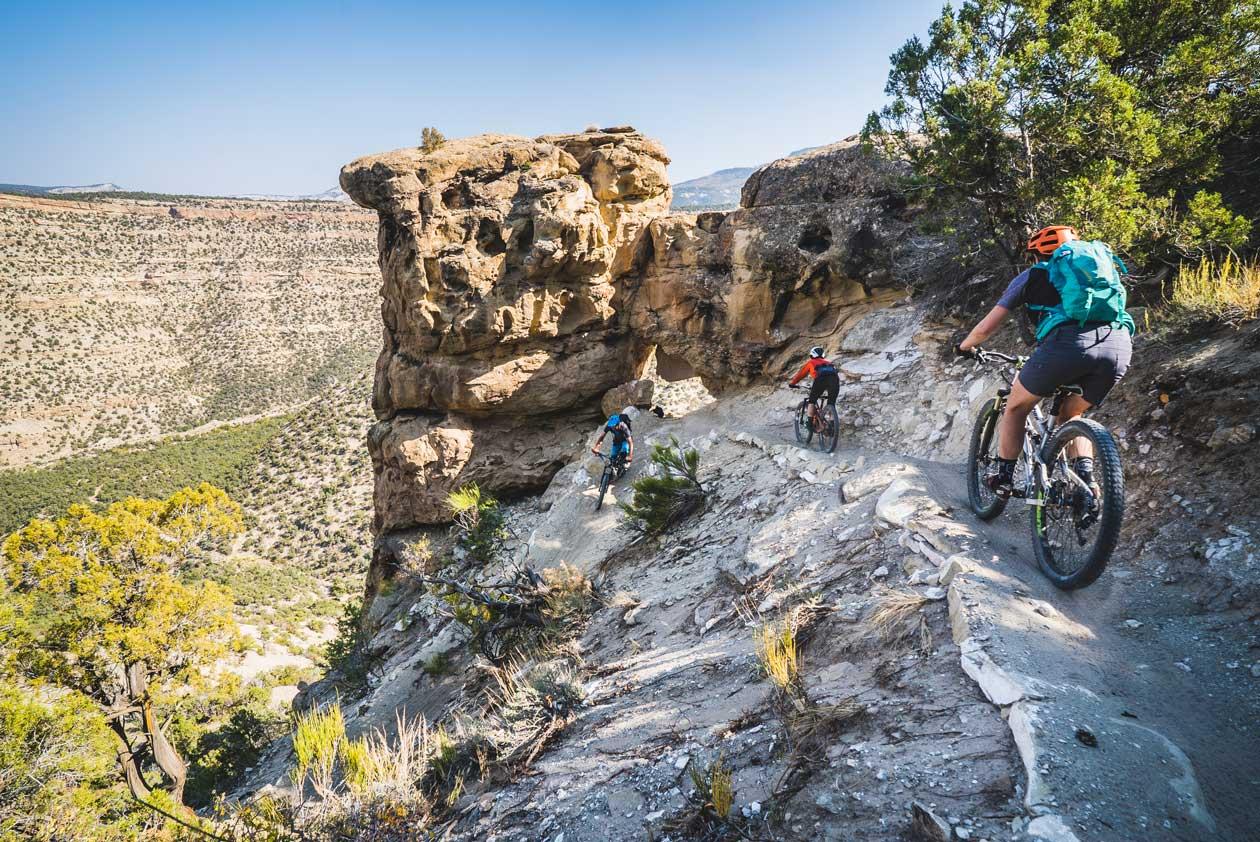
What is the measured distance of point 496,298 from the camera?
13.8 m

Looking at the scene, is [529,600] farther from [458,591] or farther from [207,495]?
[207,495]

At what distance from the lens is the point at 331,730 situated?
16.3ft

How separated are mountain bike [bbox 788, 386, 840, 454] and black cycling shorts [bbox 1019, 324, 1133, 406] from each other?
16.8 ft

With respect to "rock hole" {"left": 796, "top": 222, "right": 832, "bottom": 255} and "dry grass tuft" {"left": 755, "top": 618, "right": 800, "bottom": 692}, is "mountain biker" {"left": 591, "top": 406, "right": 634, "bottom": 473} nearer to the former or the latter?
"rock hole" {"left": 796, "top": 222, "right": 832, "bottom": 255}

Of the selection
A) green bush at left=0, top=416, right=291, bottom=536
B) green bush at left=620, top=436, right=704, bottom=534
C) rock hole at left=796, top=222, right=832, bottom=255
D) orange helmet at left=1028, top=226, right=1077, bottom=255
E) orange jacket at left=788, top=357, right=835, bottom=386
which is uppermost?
rock hole at left=796, top=222, right=832, bottom=255

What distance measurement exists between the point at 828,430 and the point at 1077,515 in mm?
5489

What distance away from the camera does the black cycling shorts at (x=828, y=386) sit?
9188mm

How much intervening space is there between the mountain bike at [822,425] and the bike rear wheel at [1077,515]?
4.87m

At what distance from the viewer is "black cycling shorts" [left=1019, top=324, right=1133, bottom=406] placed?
12.2 ft

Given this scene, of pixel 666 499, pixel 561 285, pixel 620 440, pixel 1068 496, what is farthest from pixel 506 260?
pixel 1068 496

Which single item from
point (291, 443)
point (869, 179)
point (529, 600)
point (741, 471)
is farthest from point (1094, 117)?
point (291, 443)

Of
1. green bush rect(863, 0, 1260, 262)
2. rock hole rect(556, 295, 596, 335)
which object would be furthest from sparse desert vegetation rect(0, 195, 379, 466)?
green bush rect(863, 0, 1260, 262)

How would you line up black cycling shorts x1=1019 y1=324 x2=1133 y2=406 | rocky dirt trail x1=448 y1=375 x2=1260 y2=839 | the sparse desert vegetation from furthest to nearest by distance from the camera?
the sparse desert vegetation, black cycling shorts x1=1019 y1=324 x2=1133 y2=406, rocky dirt trail x1=448 y1=375 x2=1260 y2=839

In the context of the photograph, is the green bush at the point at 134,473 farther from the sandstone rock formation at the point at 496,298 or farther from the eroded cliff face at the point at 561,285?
the eroded cliff face at the point at 561,285
